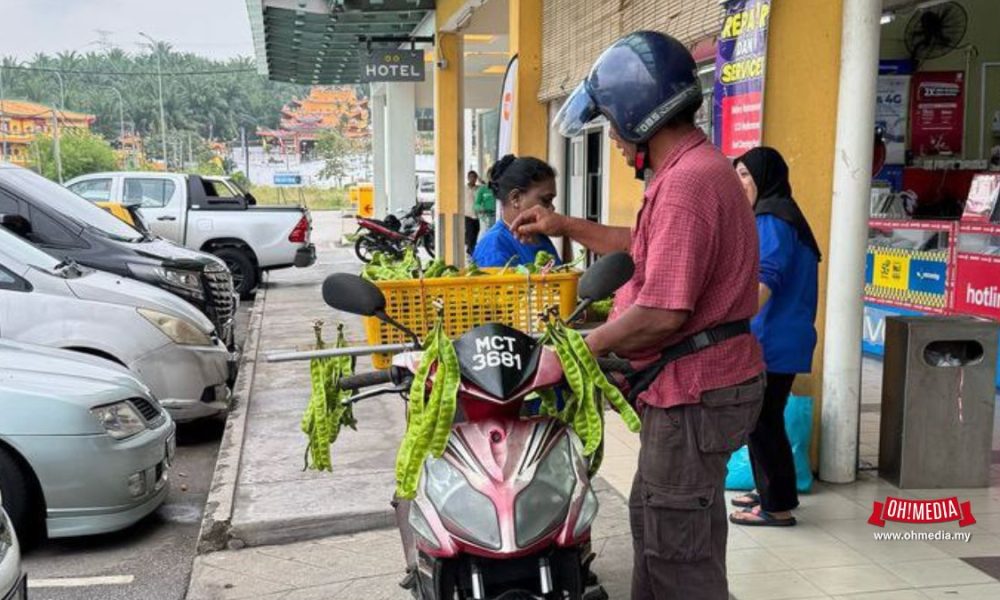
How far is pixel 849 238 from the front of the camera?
16.4 ft

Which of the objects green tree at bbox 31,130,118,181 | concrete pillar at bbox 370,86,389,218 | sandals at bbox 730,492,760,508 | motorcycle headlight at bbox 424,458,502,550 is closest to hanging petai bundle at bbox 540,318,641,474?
motorcycle headlight at bbox 424,458,502,550

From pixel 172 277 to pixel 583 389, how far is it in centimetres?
652

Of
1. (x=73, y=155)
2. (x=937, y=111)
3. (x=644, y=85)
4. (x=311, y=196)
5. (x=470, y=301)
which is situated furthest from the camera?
(x=311, y=196)

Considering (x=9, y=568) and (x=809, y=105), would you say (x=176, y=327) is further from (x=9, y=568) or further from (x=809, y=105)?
(x=809, y=105)

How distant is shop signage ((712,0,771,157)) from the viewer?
5.18 metres

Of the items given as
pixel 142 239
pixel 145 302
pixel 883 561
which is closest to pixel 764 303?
pixel 883 561

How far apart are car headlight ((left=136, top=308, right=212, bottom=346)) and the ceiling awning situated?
875 centimetres

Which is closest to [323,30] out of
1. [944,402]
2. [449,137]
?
[449,137]

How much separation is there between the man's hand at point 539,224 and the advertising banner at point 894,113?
858 centimetres

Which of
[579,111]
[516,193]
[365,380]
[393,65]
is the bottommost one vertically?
[365,380]

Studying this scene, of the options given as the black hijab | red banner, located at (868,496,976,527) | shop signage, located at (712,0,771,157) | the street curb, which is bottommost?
the street curb

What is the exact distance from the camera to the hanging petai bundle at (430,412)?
2402 millimetres

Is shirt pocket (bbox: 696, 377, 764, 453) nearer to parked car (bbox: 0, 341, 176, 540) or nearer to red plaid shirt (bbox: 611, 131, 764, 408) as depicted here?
red plaid shirt (bbox: 611, 131, 764, 408)

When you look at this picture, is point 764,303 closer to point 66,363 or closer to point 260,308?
point 66,363
